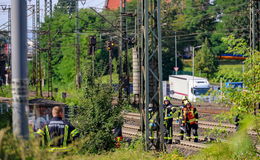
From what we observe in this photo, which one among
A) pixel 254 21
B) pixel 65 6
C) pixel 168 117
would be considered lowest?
pixel 168 117

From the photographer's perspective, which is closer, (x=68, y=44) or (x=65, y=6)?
(x=65, y=6)

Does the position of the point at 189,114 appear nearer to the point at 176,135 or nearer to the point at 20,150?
the point at 176,135

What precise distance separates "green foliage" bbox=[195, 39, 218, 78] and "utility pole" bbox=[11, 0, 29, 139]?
2461 inches

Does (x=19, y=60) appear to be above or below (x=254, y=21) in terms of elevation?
below

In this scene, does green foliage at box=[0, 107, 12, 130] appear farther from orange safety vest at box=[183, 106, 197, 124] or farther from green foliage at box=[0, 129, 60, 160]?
orange safety vest at box=[183, 106, 197, 124]

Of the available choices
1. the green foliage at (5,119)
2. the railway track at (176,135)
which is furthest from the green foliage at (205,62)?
the green foliage at (5,119)

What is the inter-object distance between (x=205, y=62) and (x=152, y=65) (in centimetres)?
5517

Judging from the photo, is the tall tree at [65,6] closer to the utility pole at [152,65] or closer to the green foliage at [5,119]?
the utility pole at [152,65]

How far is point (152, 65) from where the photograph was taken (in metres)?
14.3

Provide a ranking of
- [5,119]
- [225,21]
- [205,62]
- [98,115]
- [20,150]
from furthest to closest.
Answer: [225,21] < [205,62] < [98,115] < [5,119] < [20,150]

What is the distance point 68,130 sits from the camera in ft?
28.1

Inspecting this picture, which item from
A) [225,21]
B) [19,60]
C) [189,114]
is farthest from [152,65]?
[225,21]

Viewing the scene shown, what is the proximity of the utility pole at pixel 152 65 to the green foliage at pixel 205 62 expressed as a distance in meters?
54.3

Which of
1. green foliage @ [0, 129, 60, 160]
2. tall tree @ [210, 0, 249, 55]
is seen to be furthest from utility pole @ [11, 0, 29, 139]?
tall tree @ [210, 0, 249, 55]
